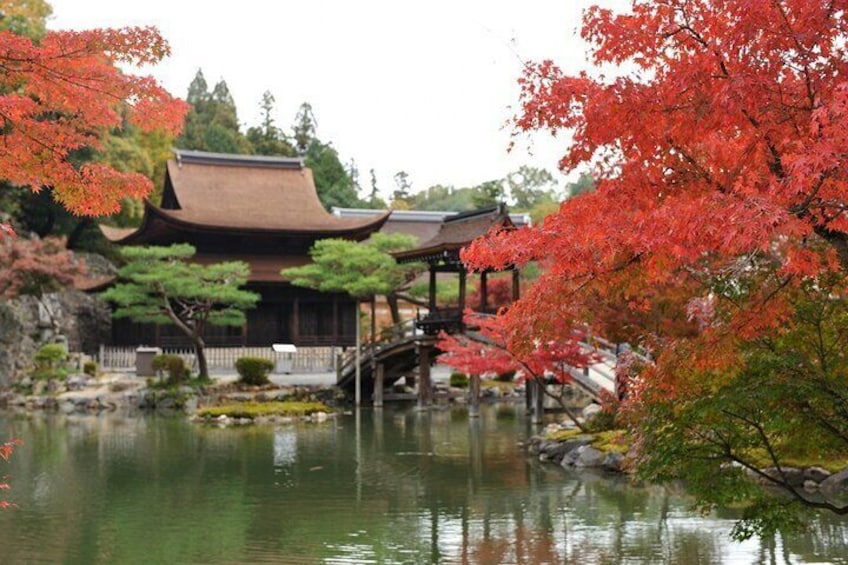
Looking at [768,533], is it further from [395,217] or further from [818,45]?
[395,217]

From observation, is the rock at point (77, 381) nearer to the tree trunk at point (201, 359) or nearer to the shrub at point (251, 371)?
the tree trunk at point (201, 359)

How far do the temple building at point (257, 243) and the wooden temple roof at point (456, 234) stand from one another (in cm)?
711

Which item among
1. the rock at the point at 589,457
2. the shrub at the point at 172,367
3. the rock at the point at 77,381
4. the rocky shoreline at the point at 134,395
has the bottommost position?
the rock at the point at 589,457

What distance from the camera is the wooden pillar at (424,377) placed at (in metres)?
25.5

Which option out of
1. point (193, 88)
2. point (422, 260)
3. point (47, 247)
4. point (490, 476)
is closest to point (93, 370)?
point (47, 247)

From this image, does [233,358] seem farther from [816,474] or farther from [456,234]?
[816,474]

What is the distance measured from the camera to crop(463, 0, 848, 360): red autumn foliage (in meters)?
4.96

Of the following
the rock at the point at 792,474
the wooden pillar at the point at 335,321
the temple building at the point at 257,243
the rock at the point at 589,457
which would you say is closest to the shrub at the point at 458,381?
the temple building at the point at 257,243

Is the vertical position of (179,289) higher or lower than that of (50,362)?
higher

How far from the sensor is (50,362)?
28.2 metres

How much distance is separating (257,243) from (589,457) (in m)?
20.4

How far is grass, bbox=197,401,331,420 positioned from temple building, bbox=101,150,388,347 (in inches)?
284

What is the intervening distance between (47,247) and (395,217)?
21946mm

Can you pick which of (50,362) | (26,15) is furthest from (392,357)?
(26,15)
